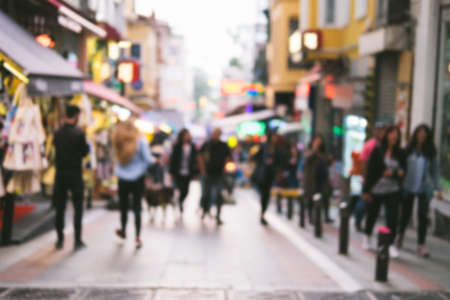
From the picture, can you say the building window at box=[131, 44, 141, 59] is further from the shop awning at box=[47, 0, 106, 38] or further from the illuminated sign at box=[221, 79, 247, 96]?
the shop awning at box=[47, 0, 106, 38]

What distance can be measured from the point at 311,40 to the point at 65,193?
460 inches

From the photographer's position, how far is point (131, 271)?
7402mm

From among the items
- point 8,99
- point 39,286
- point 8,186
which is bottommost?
point 39,286

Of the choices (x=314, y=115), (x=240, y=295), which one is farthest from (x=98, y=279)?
(x=314, y=115)

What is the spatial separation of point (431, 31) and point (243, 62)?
6554 cm

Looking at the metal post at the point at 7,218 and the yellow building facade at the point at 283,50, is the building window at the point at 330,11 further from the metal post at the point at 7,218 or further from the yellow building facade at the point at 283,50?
the metal post at the point at 7,218

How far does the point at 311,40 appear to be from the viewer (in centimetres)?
1859

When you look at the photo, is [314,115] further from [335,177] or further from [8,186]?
[8,186]

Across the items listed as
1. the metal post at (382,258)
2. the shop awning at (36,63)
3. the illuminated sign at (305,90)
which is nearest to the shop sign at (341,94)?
the illuminated sign at (305,90)

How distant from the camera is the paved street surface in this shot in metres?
6.49

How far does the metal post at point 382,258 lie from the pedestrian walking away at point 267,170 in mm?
4932

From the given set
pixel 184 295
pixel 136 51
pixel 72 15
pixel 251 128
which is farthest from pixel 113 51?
pixel 136 51

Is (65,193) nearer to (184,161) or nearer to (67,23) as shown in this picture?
(184,161)

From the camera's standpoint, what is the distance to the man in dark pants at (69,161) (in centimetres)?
851
